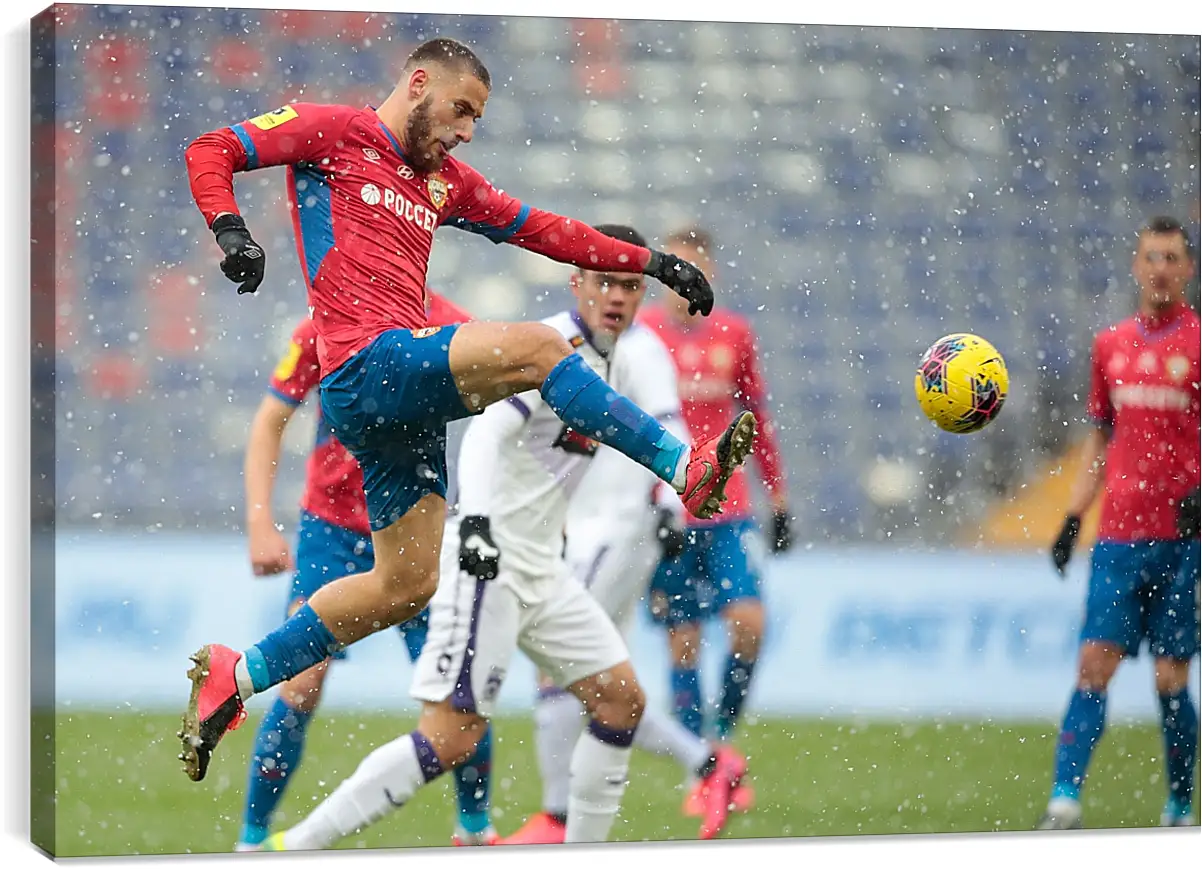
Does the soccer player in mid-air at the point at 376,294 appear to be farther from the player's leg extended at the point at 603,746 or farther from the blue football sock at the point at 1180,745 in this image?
the blue football sock at the point at 1180,745

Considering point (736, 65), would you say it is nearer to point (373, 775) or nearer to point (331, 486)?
point (331, 486)

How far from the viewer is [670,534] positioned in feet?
18.0

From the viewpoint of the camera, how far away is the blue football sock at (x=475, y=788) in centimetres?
486

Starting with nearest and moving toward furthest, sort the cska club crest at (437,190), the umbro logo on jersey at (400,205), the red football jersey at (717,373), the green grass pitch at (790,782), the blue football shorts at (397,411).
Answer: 1. the blue football shorts at (397,411)
2. the umbro logo on jersey at (400,205)
3. the cska club crest at (437,190)
4. the green grass pitch at (790,782)
5. the red football jersey at (717,373)

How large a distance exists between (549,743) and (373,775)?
625 millimetres

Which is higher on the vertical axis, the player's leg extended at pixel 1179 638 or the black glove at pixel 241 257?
the black glove at pixel 241 257

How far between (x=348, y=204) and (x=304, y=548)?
112cm

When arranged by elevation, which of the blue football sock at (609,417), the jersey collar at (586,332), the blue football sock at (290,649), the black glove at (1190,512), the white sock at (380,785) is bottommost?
the white sock at (380,785)

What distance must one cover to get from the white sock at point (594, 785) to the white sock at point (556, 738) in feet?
0.55

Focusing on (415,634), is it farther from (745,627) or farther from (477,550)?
(745,627)

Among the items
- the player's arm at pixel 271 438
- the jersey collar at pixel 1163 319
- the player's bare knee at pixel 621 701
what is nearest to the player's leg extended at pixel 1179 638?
the jersey collar at pixel 1163 319

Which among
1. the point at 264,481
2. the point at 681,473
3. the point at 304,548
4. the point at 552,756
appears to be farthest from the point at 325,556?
the point at 681,473

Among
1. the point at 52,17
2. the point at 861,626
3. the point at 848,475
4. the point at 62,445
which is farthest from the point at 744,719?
the point at 52,17

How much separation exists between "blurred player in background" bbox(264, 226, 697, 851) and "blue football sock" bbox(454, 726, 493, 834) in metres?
0.22
